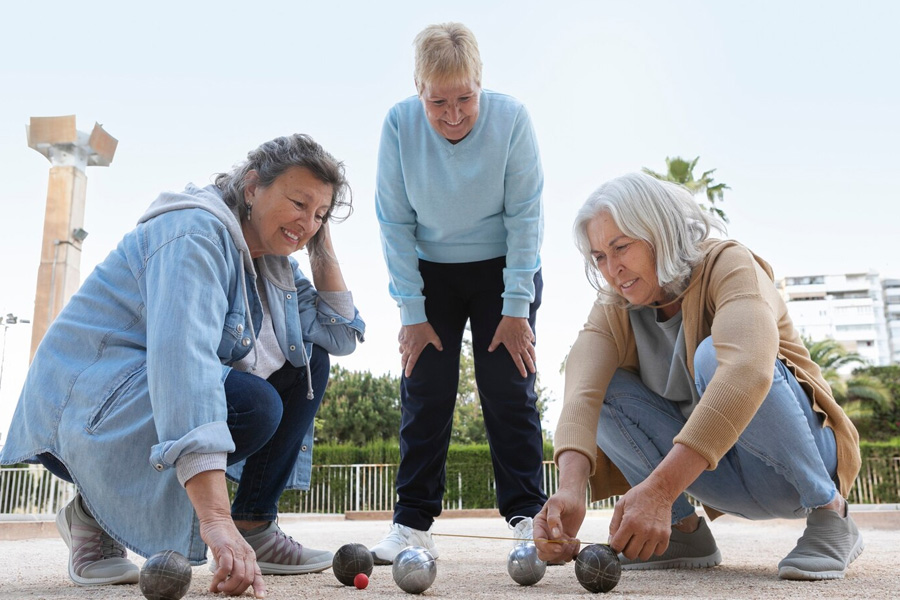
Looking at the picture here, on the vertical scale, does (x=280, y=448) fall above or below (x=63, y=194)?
below

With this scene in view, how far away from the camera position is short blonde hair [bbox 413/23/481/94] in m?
2.96

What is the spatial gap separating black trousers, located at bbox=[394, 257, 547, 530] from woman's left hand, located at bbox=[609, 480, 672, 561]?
134 cm

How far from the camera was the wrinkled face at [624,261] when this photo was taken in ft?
7.73

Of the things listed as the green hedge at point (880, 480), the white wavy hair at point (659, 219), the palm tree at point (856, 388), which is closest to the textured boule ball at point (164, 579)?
the white wavy hair at point (659, 219)

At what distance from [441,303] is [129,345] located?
1540 millimetres

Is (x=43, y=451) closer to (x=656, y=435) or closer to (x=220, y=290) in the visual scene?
(x=220, y=290)

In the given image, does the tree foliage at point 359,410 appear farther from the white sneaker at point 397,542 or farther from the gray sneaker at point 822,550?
the gray sneaker at point 822,550

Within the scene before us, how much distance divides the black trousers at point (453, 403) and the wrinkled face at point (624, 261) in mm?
983

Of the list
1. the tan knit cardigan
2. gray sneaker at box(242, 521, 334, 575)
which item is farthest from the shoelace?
the tan knit cardigan

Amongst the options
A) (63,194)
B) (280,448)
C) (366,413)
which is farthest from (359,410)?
(280,448)

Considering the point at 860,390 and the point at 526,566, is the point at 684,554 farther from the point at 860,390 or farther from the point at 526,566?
the point at 860,390

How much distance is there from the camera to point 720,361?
207 centimetres

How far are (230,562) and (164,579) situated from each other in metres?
0.15

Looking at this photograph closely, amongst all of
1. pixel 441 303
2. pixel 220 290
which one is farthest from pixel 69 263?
pixel 220 290
